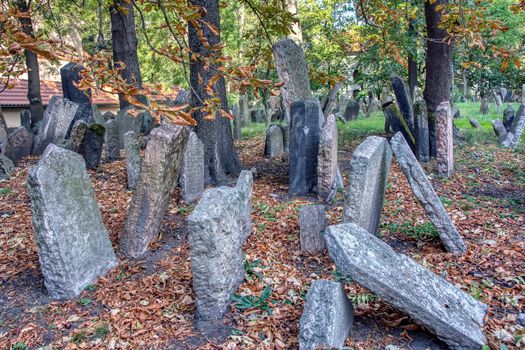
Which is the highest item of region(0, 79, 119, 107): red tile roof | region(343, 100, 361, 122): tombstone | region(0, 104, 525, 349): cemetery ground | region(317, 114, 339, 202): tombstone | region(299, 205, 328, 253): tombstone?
region(0, 79, 119, 107): red tile roof

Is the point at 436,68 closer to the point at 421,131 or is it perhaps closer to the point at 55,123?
the point at 421,131

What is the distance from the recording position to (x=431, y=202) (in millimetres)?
4301

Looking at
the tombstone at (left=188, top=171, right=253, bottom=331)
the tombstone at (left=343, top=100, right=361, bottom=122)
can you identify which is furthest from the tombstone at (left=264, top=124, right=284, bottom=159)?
the tombstone at (left=343, top=100, right=361, bottom=122)

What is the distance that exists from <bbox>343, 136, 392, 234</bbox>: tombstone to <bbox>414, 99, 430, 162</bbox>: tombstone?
13.4 feet

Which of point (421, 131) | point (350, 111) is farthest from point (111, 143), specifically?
point (350, 111)

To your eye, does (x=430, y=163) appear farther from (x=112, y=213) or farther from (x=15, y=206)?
(x=15, y=206)

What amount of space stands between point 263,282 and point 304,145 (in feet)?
9.94

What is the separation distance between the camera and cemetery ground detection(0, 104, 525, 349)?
10.3 feet

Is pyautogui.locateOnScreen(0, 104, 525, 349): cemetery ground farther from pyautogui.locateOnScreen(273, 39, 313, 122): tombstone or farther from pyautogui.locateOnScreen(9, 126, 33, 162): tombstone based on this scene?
pyautogui.locateOnScreen(9, 126, 33, 162): tombstone

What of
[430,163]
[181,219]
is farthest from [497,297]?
[430,163]

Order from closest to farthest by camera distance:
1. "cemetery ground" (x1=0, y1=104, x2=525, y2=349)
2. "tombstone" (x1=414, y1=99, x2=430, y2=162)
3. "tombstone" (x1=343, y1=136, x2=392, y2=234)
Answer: "cemetery ground" (x1=0, y1=104, x2=525, y2=349) < "tombstone" (x1=343, y1=136, x2=392, y2=234) < "tombstone" (x1=414, y1=99, x2=430, y2=162)

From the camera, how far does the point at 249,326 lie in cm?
321

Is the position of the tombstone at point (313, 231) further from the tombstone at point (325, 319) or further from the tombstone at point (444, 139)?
the tombstone at point (444, 139)

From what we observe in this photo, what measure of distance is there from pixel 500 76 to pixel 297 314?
91.8ft
